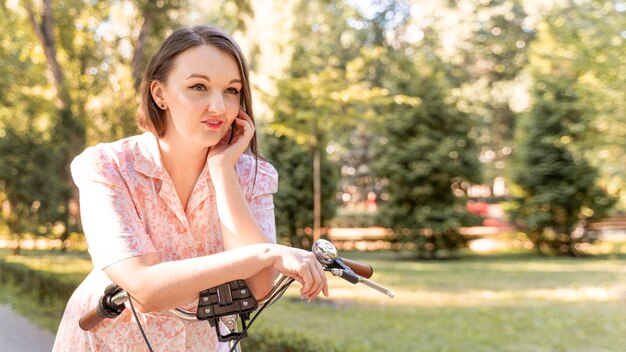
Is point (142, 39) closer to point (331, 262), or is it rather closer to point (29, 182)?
point (29, 182)

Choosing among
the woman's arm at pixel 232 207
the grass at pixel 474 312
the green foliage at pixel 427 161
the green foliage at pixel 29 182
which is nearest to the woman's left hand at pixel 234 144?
the woman's arm at pixel 232 207

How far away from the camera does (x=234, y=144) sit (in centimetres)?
156

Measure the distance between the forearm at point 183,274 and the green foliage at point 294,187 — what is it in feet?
56.7

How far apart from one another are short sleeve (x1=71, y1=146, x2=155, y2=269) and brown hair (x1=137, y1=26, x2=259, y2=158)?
127mm

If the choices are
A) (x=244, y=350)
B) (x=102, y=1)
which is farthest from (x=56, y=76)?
(x=244, y=350)

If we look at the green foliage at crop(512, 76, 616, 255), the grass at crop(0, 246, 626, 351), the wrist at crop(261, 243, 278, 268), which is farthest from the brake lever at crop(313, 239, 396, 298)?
the green foliage at crop(512, 76, 616, 255)

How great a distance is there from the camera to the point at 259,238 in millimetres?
1520

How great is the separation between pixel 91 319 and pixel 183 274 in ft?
1.13

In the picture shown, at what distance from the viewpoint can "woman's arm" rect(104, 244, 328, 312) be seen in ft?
4.22

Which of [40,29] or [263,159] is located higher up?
[40,29]

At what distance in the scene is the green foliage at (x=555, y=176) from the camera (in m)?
19.6

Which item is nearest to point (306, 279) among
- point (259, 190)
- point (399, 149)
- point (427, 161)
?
point (259, 190)

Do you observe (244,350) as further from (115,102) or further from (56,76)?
(56,76)

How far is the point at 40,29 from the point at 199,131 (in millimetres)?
12295
